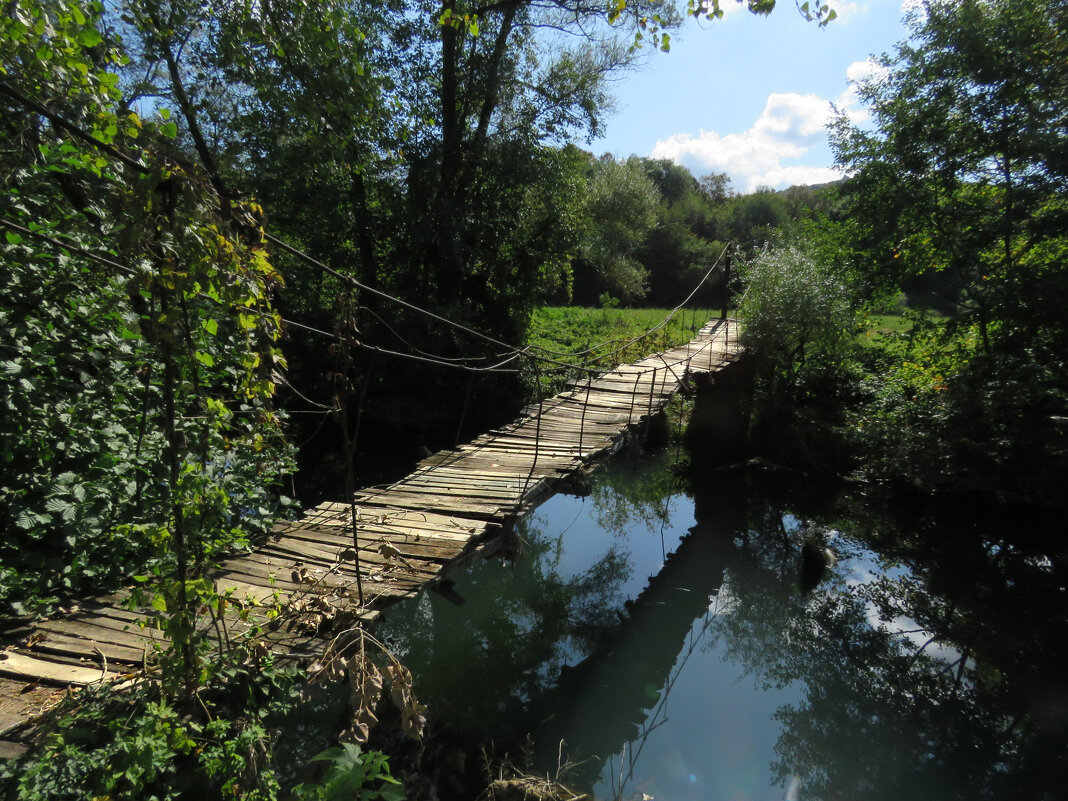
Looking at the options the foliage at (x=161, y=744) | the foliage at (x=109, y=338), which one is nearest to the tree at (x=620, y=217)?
the foliage at (x=109, y=338)

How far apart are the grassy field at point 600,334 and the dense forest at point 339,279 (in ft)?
4.28

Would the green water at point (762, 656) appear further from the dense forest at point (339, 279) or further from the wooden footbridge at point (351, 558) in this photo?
the dense forest at point (339, 279)

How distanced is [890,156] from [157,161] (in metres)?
9.72

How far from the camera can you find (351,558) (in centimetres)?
333

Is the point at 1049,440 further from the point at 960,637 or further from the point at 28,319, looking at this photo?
the point at 28,319

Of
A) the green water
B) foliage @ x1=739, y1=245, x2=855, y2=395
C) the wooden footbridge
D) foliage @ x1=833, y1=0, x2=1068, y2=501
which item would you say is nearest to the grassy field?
foliage @ x1=739, y1=245, x2=855, y2=395

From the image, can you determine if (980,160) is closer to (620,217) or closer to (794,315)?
(794,315)

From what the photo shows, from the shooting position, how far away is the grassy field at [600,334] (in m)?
11.9

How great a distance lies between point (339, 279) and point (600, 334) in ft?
41.1

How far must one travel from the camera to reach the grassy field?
11.9 metres

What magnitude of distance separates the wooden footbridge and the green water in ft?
2.06

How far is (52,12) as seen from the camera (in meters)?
2.88

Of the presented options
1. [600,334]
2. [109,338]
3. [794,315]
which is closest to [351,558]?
[109,338]

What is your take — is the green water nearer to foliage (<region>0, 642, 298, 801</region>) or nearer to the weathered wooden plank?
foliage (<region>0, 642, 298, 801</region>)
